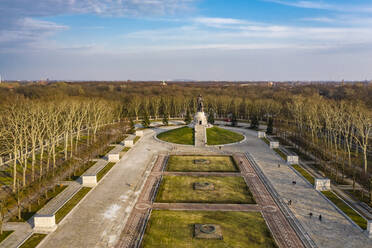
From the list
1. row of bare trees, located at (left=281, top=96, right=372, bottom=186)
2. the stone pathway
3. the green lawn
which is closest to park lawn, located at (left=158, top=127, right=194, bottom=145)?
row of bare trees, located at (left=281, top=96, right=372, bottom=186)

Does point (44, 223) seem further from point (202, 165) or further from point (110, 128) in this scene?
point (110, 128)

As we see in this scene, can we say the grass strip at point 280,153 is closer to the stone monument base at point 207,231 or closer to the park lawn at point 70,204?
the stone monument base at point 207,231

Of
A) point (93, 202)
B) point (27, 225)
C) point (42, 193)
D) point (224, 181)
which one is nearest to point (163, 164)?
point (224, 181)

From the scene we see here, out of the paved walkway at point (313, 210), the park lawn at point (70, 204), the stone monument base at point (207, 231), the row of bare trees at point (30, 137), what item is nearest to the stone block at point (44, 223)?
the park lawn at point (70, 204)

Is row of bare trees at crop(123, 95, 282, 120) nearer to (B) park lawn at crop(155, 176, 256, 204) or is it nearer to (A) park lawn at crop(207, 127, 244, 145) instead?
(A) park lawn at crop(207, 127, 244, 145)

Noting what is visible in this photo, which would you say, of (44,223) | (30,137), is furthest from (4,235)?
(30,137)
